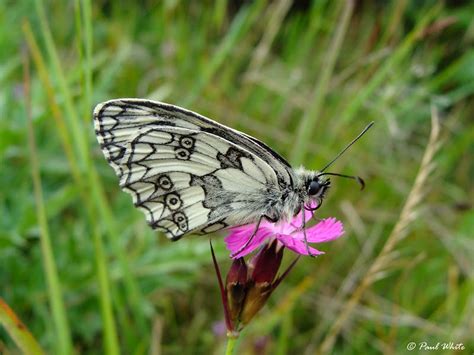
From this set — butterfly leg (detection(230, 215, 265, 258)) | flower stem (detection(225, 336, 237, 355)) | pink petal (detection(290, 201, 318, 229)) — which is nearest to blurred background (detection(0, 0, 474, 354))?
pink petal (detection(290, 201, 318, 229))

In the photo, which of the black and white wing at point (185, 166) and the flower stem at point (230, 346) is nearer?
the flower stem at point (230, 346)

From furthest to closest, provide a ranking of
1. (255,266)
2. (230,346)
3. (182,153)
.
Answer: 1. (182,153)
2. (255,266)
3. (230,346)

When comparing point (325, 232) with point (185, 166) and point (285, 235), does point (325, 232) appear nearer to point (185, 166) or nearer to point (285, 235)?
point (285, 235)

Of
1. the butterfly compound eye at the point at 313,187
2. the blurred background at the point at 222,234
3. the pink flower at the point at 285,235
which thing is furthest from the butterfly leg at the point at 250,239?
the blurred background at the point at 222,234

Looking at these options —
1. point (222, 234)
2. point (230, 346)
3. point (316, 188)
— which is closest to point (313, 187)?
point (316, 188)

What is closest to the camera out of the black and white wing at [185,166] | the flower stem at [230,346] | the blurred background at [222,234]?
the flower stem at [230,346]

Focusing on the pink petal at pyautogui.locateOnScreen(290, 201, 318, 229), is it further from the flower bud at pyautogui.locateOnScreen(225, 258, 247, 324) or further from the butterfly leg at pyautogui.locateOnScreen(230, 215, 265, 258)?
the flower bud at pyautogui.locateOnScreen(225, 258, 247, 324)

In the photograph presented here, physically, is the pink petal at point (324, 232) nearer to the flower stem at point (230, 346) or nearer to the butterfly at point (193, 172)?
the butterfly at point (193, 172)
